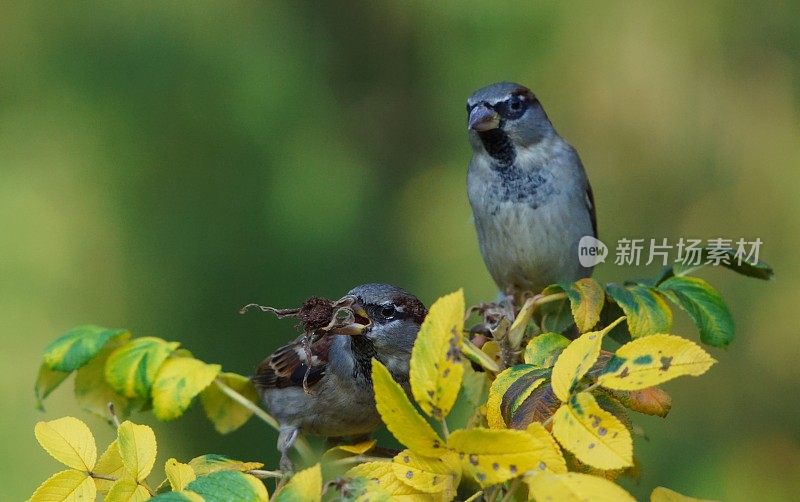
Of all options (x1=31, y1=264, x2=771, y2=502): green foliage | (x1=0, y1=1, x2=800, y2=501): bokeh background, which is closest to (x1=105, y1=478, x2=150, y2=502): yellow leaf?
(x1=31, y1=264, x2=771, y2=502): green foliage

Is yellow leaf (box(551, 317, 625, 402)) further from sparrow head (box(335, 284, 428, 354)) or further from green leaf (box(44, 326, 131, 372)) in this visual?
green leaf (box(44, 326, 131, 372))

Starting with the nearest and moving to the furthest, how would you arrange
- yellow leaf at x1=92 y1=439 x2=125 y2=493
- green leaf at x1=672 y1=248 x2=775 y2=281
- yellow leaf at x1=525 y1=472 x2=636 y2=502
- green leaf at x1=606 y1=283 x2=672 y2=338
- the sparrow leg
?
1. yellow leaf at x1=525 y1=472 x2=636 y2=502
2. yellow leaf at x1=92 y1=439 x2=125 y2=493
3. green leaf at x1=606 y1=283 x2=672 y2=338
4. green leaf at x1=672 y1=248 x2=775 y2=281
5. the sparrow leg

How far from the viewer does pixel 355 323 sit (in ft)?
2.93

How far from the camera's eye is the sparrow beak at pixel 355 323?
0.86m

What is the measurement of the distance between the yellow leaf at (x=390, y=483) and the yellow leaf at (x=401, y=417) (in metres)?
0.05

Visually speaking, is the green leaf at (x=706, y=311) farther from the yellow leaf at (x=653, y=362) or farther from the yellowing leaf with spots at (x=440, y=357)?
the yellowing leaf with spots at (x=440, y=357)

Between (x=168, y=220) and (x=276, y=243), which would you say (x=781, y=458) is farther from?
(x=168, y=220)

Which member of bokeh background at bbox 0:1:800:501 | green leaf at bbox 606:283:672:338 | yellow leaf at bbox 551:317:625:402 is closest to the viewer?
yellow leaf at bbox 551:317:625:402

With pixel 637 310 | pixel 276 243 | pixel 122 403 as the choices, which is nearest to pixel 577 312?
pixel 637 310

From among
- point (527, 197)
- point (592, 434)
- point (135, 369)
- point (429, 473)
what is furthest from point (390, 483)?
point (527, 197)

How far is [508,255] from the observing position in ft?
5.09

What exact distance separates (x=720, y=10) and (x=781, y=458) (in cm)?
124

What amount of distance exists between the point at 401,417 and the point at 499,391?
146mm

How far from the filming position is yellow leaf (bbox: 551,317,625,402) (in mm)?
612
